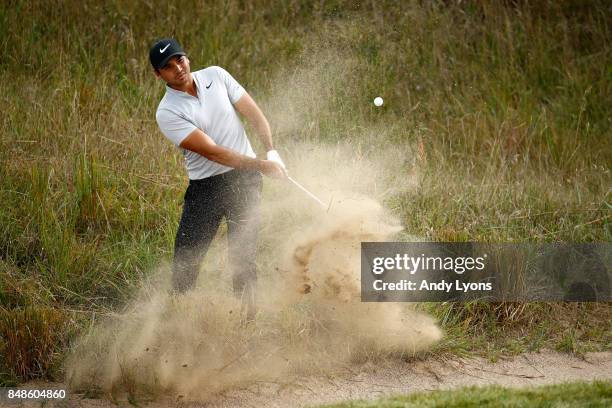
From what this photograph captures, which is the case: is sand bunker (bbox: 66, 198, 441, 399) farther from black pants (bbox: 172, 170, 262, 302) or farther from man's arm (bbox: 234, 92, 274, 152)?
man's arm (bbox: 234, 92, 274, 152)

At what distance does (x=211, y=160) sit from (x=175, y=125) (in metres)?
0.35

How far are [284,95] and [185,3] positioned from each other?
8.43 ft

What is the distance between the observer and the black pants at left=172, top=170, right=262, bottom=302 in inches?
259

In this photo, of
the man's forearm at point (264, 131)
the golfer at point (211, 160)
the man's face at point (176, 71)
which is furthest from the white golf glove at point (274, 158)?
the man's face at point (176, 71)

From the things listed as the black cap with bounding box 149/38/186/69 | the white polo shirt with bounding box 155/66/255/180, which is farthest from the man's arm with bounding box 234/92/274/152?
the black cap with bounding box 149/38/186/69

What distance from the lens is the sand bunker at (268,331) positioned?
6703 millimetres

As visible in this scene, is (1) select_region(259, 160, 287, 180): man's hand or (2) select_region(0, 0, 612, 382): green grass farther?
(2) select_region(0, 0, 612, 382): green grass

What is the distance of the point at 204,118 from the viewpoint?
6527 mm

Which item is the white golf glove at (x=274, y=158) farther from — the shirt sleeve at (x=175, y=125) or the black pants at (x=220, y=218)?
the shirt sleeve at (x=175, y=125)

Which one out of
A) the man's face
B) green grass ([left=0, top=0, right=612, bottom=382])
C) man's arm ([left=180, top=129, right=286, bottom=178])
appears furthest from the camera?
green grass ([left=0, top=0, right=612, bottom=382])

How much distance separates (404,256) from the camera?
7812 mm

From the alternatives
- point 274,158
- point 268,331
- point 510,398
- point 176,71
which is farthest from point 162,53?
point 510,398

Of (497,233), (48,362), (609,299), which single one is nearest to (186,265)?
(48,362)

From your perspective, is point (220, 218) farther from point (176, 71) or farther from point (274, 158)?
point (176, 71)
